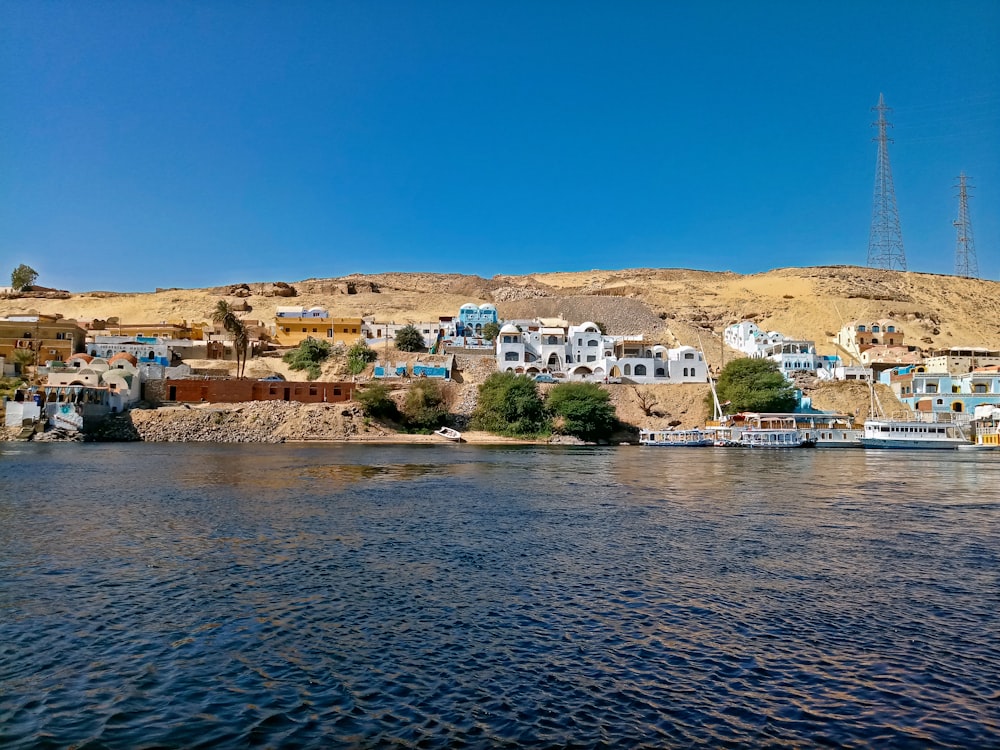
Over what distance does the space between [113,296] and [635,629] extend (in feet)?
A: 426

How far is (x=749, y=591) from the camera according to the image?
13531mm

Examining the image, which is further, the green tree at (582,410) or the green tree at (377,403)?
the green tree at (377,403)

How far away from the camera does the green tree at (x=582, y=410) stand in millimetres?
59500

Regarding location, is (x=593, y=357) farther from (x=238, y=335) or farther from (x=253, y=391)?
(x=238, y=335)

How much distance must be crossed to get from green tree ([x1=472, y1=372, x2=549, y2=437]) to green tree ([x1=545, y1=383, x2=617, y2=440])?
1283mm

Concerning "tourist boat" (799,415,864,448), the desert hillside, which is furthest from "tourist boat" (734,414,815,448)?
the desert hillside

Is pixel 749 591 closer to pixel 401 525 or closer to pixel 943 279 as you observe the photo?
pixel 401 525

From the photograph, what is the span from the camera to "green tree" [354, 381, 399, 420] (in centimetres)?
5988

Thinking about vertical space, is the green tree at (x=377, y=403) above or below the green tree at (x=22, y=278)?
below

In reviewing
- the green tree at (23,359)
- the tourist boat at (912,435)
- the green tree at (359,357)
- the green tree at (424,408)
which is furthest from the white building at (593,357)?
the green tree at (23,359)

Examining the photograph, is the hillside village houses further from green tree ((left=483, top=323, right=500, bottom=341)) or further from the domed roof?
the domed roof

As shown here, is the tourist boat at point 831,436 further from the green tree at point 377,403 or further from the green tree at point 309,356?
the green tree at point 309,356

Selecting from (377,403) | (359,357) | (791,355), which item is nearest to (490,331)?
(359,357)

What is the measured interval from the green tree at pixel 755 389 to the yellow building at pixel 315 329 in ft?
122
